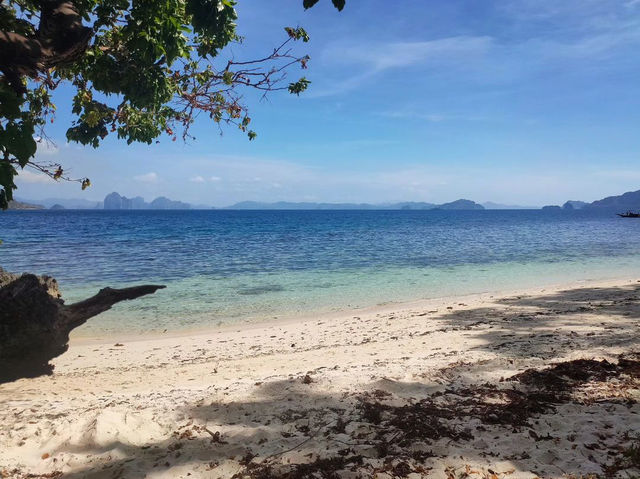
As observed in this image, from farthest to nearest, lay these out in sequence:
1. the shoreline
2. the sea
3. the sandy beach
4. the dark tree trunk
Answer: the sea < the shoreline < the dark tree trunk < the sandy beach

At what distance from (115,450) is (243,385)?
1969mm

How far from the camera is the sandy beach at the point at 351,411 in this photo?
338cm

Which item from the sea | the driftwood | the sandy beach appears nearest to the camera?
the sandy beach

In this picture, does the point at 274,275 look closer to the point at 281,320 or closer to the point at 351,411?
the point at 281,320

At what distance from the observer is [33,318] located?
242 inches

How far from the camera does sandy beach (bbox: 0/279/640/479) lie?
3379 mm

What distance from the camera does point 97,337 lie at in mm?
10680

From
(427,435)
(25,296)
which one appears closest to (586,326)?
(427,435)

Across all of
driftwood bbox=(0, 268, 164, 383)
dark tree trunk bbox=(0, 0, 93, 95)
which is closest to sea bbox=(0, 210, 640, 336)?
driftwood bbox=(0, 268, 164, 383)

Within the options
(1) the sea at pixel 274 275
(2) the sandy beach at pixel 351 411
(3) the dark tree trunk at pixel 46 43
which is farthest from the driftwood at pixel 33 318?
(1) the sea at pixel 274 275

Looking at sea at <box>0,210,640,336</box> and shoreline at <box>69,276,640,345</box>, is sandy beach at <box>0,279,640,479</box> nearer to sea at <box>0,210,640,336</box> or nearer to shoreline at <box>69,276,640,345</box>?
shoreline at <box>69,276,640,345</box>

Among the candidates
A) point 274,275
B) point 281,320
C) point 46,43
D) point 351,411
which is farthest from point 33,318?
point 274,275

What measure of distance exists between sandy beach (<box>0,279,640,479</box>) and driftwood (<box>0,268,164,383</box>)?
15.5 inches

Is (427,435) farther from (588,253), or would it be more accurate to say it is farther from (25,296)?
(588,253)
